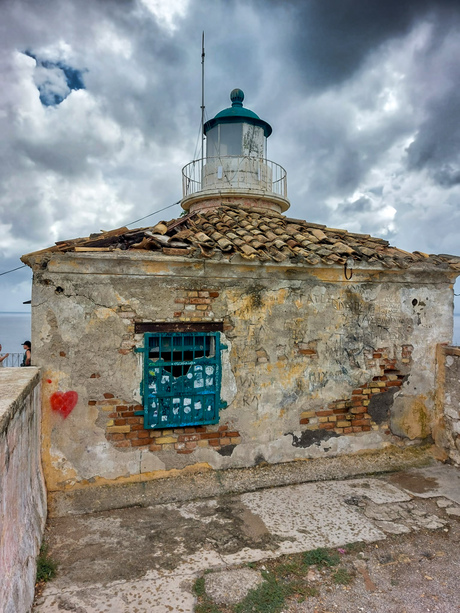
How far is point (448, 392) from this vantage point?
6.47 m

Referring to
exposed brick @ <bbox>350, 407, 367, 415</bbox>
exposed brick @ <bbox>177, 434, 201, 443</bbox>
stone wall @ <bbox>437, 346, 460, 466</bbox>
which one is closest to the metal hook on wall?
exposed brick @ <bbox>350, 407, 367, 415</bbox>

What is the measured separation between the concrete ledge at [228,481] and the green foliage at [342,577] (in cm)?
172

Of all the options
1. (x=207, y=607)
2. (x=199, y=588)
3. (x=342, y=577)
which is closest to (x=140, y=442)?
(x=199, y=588)

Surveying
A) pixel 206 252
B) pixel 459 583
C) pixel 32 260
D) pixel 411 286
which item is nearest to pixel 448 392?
pixel 411 286

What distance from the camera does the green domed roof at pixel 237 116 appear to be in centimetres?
974

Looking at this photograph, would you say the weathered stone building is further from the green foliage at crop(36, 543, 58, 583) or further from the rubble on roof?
the green foliage at crop(36, 543, 58, 583)

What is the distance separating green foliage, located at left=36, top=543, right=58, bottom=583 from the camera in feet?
11.8

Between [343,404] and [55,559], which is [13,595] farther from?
[343,404]

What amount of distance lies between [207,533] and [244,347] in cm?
238

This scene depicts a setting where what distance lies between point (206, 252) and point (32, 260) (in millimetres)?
2202

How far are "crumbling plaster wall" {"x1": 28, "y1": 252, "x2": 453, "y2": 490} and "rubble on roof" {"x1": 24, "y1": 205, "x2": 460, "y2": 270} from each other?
21 cm

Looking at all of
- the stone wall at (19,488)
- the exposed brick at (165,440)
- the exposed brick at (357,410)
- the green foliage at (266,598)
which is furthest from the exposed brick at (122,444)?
the exposed brick at (357,410)

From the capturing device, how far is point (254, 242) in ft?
19.1

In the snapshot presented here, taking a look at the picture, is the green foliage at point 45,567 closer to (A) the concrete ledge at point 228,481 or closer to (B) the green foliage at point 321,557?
(A) the concrete ledge at point 228,481
